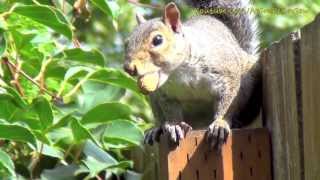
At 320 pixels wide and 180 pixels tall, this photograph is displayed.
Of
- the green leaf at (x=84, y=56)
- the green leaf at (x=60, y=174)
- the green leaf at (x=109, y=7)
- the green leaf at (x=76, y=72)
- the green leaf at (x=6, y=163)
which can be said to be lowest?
the green leaf at (x=60, y=174)

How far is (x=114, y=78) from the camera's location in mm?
2031

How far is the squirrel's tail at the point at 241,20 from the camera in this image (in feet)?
6.68

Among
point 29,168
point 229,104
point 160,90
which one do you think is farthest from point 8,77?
point 229,104

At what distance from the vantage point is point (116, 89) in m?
2.14

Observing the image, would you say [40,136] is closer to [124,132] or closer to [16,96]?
[16,96]

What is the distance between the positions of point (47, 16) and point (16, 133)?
0.91ft

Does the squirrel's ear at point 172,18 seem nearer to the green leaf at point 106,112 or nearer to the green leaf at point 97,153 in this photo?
the green leaf at point 106,112

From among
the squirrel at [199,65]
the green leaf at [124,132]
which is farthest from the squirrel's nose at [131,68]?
the green leaf at [124,132]

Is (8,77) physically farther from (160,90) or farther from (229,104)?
(229,104)

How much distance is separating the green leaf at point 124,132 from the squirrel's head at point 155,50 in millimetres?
201

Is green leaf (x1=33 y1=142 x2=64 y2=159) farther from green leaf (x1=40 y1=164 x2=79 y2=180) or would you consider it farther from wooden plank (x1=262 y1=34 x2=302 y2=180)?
wooden plank (x1=262 y1=34 x2=302 y2=180)

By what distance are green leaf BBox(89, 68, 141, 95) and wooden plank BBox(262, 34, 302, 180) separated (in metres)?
0.52

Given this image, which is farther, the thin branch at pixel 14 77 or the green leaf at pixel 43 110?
the thin branch at pixel 14 77

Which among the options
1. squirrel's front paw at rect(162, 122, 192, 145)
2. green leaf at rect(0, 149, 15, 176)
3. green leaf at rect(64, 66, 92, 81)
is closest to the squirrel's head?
squirrel's front paw at rect(162, 122, 192, 145)
